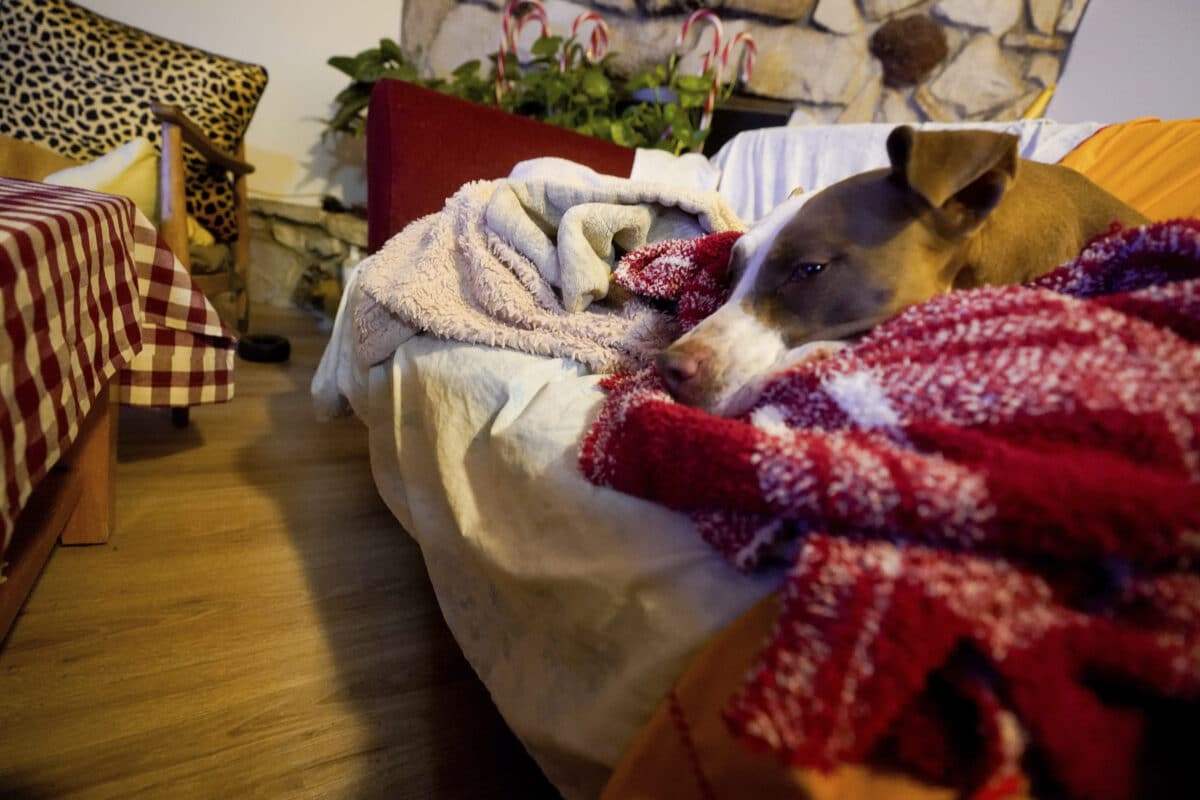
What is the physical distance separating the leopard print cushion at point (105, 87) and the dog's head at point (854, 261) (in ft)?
7.12

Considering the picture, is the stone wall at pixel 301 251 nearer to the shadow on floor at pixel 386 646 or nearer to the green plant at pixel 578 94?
the green plant at pixel 578 94

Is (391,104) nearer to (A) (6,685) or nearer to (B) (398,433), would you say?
(B) (398,433)

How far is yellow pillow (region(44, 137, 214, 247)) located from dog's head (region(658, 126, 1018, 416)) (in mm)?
1643

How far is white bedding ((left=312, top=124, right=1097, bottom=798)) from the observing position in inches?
16.9

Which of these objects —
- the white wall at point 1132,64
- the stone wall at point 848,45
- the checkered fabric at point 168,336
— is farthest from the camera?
the stone wall at point 848,45

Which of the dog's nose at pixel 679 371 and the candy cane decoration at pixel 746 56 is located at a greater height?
the candy cane decoration at pixel 746 56

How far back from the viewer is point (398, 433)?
85 centimetres

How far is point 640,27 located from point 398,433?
2.53 metres

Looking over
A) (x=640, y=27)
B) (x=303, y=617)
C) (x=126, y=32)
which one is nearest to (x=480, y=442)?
(x=303, y=617)

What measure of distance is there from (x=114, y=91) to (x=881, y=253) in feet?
8.09

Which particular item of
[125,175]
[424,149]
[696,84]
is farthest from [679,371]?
[696,84]

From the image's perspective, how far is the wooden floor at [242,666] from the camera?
661mm

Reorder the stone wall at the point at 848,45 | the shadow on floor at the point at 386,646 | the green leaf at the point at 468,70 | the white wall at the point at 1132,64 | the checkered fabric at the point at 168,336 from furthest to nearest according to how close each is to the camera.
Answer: the stone wall at the point at 848,45, the green leaf at the point at 468,70, the white wall at the point at 1132,64, the checkered fabric at the point at 168,336, the shadow on floor at the point at 386,646

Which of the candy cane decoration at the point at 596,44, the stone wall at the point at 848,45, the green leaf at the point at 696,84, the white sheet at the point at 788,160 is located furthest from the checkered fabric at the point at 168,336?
the stone wall at the point at 848,45
